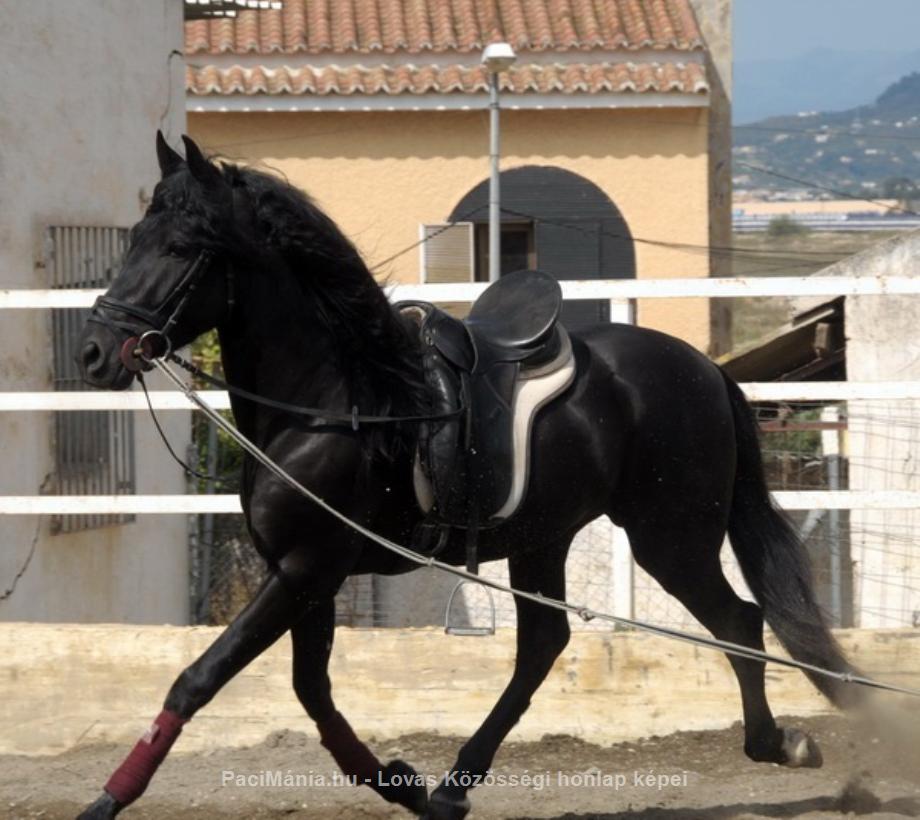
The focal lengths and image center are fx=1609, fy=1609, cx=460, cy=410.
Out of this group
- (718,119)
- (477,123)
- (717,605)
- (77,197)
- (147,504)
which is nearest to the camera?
(717,605)

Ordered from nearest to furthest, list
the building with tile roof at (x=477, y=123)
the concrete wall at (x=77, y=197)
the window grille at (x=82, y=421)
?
1. the concrete wall at (x=77, y=197)
2. the window grille at (x=82, y=421)
3. the building with tile roof at (x=477, y=123)

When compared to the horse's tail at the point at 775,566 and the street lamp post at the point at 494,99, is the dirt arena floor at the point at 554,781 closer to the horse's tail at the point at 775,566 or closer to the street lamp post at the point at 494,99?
the horse's tail at the point at 775,566

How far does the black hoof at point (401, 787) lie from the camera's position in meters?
5.18

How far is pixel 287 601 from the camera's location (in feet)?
15.5

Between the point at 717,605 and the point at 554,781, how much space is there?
3.14ft

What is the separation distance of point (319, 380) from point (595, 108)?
1412cm

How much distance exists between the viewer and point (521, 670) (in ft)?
17.6

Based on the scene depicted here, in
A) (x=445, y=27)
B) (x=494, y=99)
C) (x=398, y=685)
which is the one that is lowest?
(x=398, y=685)

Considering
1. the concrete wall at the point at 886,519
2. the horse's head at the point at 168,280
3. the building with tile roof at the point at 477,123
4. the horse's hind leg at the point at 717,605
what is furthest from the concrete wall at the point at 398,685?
the building with tile roof at the point at 477,123

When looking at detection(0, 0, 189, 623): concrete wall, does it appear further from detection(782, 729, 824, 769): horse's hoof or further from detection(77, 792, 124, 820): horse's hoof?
detection(782, 729, 824, 769): horse's hoof

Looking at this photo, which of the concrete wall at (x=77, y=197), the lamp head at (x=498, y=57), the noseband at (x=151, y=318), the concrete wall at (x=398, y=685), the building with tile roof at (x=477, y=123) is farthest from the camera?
the building with tile roof at (x=477, y=123)

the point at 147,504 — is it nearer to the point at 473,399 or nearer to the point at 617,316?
the point at 617,316

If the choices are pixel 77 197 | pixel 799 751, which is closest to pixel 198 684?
pixel 799 751

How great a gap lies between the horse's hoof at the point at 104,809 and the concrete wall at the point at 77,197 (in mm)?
4009
